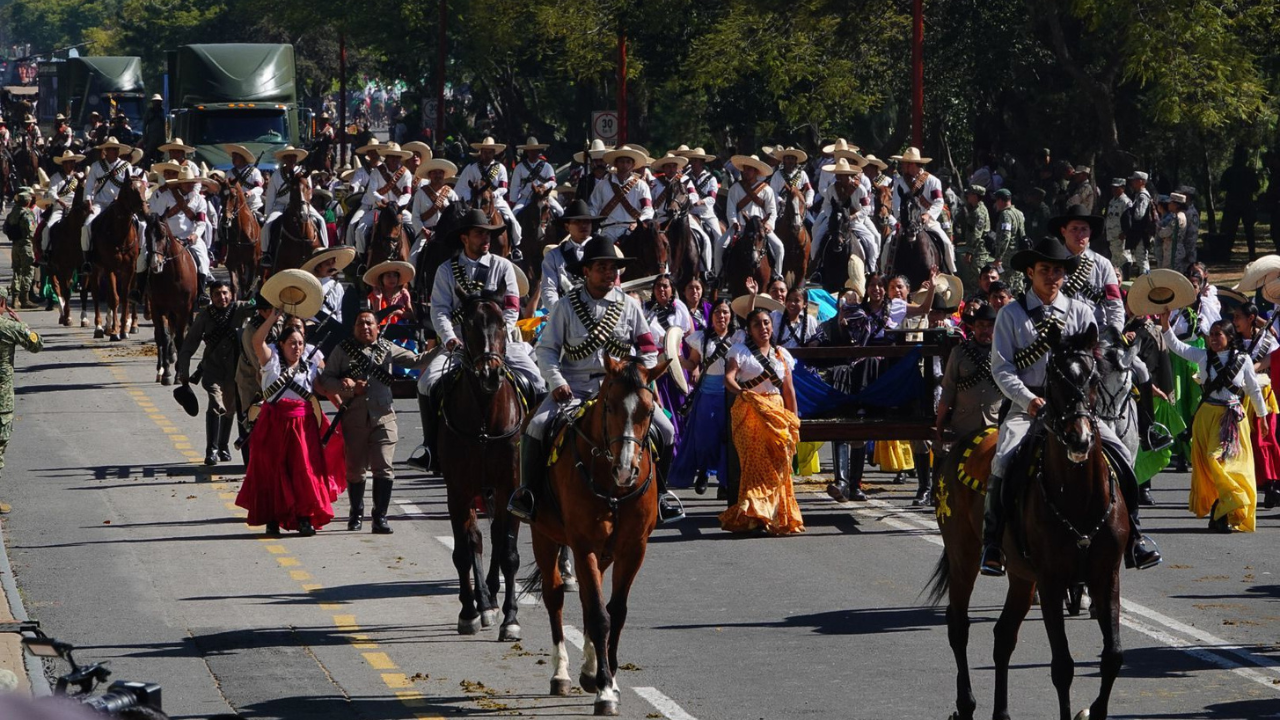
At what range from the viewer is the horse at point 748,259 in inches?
1105

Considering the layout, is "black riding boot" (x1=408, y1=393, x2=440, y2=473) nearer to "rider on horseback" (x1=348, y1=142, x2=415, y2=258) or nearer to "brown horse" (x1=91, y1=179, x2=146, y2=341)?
"brown horse" (x1=91, y1=179, x2=146, y2=341)

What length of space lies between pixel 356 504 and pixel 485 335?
441 centimetres

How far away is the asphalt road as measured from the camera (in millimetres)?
10891

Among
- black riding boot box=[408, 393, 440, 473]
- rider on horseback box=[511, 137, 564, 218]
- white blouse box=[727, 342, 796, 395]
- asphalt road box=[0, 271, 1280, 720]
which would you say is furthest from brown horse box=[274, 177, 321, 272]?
black riding boot box=[408, 393, 440, 473]

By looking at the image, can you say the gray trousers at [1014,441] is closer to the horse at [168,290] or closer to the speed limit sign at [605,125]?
the horse at [168,290]

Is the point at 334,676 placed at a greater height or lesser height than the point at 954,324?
lesser

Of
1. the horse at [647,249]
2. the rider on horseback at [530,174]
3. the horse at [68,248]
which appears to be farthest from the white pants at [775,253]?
the horse at [68,248]

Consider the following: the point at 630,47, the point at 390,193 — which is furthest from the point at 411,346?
the point at 630,47

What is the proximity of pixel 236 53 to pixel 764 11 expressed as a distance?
14.7m

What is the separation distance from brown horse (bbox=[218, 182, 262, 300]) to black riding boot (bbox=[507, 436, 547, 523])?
1954 cm

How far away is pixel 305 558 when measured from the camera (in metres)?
15.2

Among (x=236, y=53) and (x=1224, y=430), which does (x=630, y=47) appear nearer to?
(x=236, y=53)

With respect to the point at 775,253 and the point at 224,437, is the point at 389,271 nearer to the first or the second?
the point at 224,437

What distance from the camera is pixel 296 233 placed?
28594 millimetres
